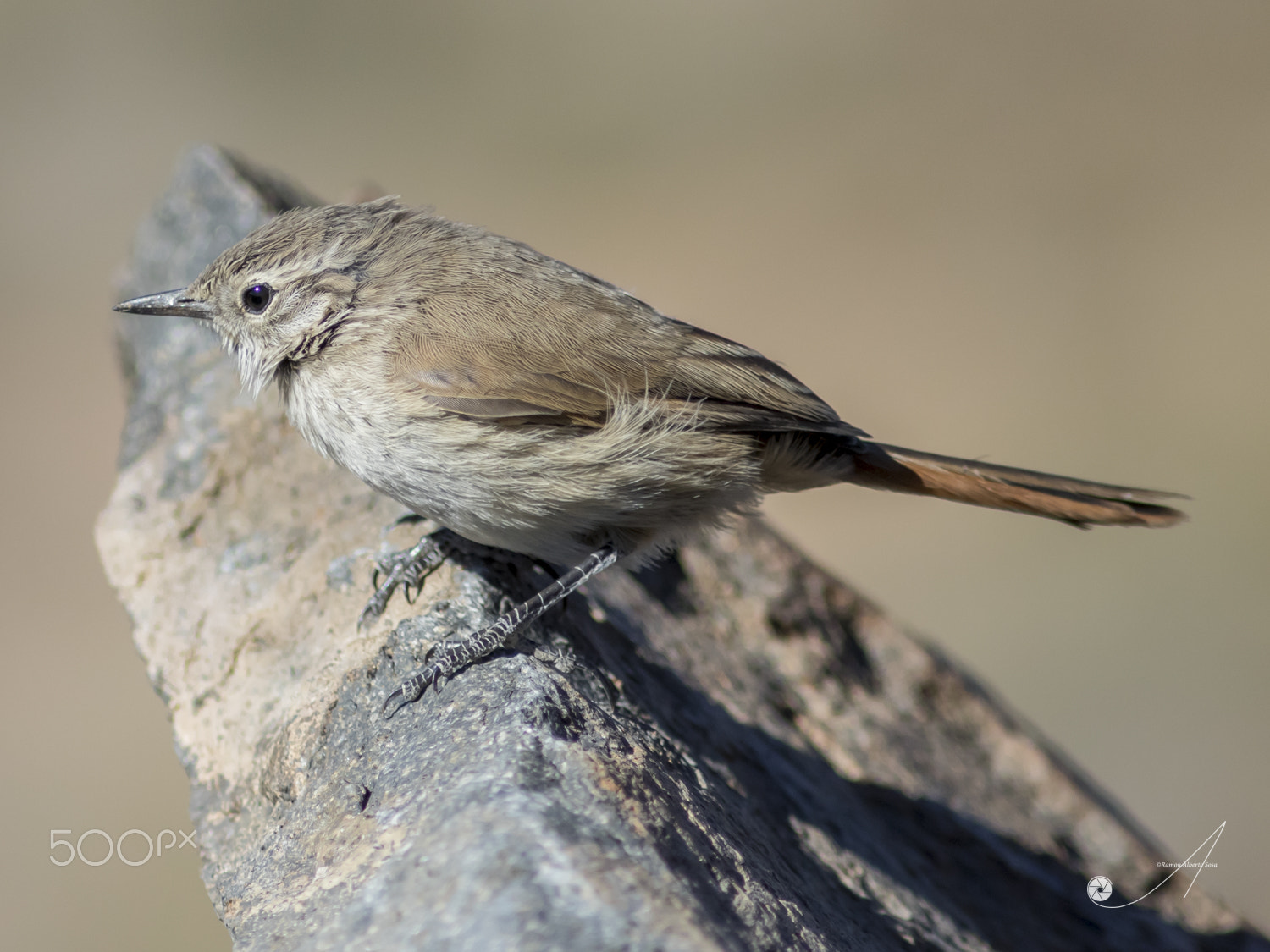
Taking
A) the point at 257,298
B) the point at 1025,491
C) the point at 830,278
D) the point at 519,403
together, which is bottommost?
the point at 1025,491

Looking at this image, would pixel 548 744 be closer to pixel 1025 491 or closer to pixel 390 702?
pixel 390 702

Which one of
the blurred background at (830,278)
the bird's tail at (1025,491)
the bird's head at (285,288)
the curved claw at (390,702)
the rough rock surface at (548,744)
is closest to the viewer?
the rough rock surface at (548,744)

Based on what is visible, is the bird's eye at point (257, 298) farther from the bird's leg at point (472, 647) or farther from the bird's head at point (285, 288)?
the bird's leg at point (472, 647)

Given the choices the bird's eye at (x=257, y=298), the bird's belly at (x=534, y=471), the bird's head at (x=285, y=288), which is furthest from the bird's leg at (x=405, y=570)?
the bird's eye at (x=257, y=298)

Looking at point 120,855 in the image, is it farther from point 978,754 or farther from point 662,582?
point 978,754

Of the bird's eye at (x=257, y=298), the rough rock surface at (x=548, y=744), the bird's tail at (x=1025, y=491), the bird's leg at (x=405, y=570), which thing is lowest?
the rough rock surface at (x=548, y=744)

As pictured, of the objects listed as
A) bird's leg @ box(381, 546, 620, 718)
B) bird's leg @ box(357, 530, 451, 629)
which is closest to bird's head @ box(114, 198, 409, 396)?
bird's leg @ box(357, 530, 451, 629)

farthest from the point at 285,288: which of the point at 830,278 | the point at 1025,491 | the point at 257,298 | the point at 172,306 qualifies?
the point at 830,278
